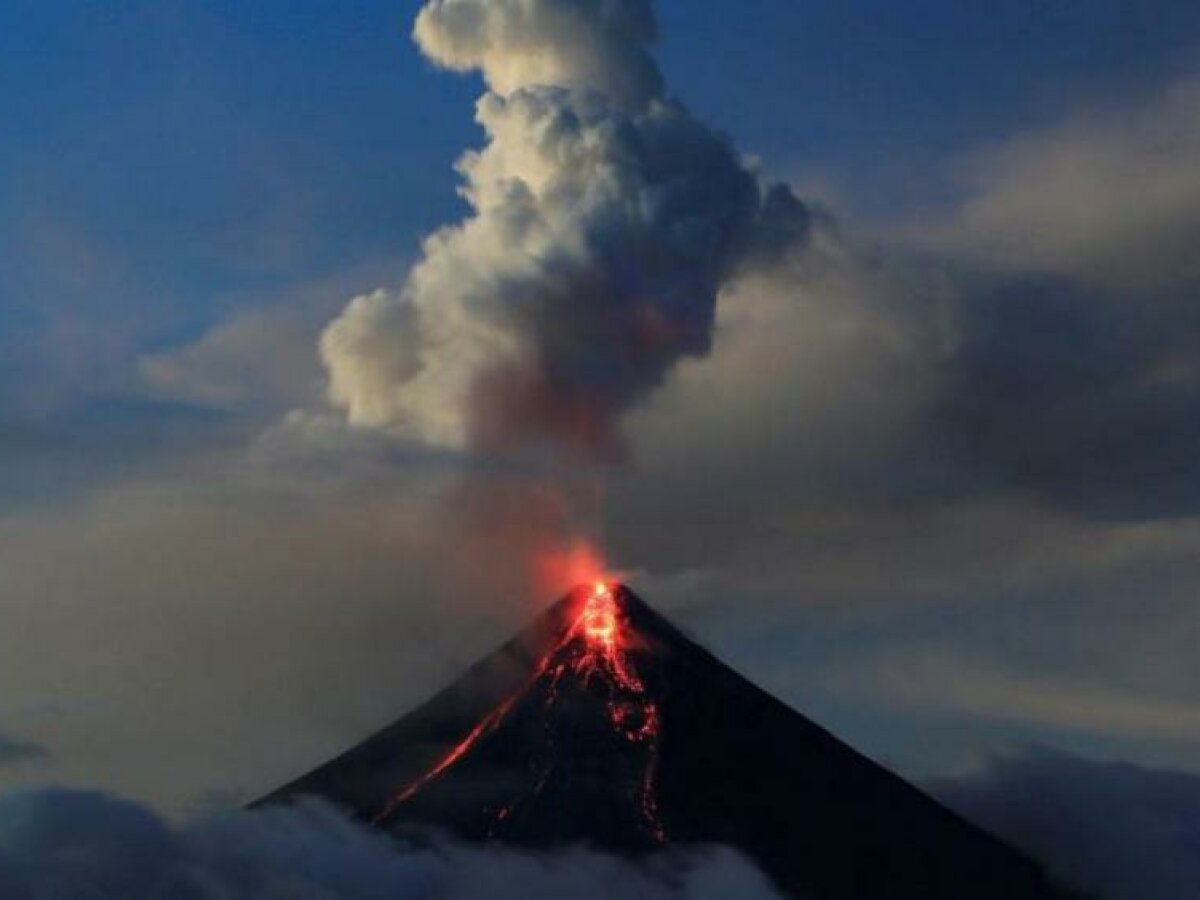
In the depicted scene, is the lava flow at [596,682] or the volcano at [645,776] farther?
the lava flow at [596,682]

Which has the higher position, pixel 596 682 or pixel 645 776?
pixel 596 682

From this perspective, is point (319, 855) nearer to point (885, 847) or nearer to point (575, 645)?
point (575, 645)

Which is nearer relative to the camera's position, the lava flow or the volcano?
the volcano

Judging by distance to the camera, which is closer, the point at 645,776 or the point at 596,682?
the point at 645,776

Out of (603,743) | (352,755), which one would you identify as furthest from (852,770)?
(352,755)
